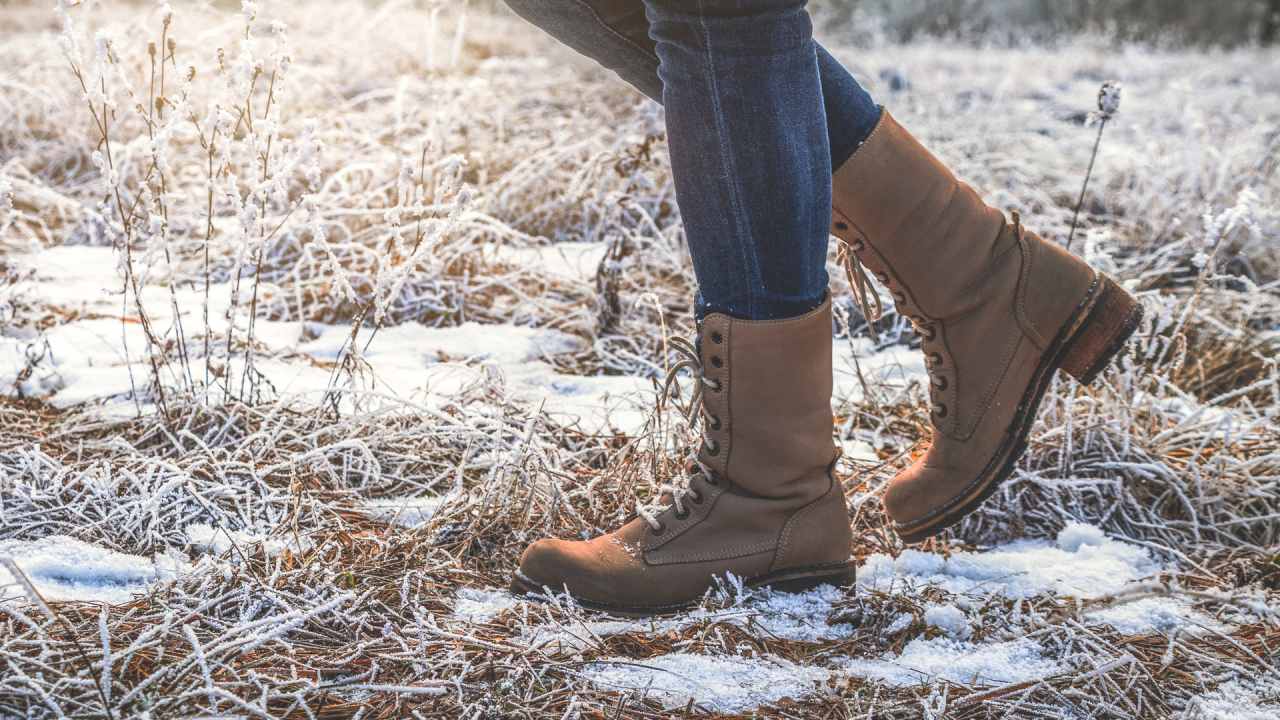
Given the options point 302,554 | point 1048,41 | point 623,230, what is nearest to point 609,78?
point 623,230

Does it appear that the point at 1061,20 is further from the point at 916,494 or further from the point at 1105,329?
the point at 916,494

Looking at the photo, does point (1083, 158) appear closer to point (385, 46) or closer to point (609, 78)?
point (609, 78)

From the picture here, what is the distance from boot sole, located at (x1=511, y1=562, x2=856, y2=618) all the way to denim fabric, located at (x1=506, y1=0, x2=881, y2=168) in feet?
1.88

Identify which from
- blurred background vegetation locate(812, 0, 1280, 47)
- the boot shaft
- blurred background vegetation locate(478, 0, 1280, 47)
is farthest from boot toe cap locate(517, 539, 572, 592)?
blurred background vegetation locate(812, 0, 1280, 47)

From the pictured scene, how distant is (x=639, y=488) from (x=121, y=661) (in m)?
0.79

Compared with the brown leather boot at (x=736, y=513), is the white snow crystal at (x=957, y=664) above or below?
below

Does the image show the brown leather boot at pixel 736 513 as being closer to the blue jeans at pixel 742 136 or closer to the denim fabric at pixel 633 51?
the blue jeans at pixel 742 136

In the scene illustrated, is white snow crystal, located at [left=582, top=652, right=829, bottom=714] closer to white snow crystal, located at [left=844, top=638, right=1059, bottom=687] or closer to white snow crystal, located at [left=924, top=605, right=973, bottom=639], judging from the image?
white snow crystal, located at [left=844, top=638, right=1059, bottom=687]

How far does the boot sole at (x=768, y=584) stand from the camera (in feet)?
4.22

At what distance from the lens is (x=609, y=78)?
4.34 metres

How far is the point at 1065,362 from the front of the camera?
1.41 m

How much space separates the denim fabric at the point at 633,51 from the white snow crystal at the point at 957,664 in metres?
0.66

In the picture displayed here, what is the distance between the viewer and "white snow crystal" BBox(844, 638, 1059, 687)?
1.14m

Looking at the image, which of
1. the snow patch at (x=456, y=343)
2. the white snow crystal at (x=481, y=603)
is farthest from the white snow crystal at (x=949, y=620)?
the snow patch at (x=456, y=343)
